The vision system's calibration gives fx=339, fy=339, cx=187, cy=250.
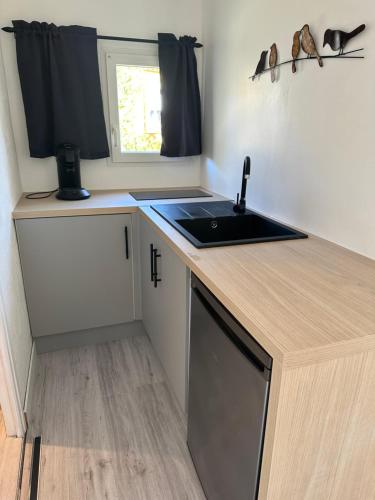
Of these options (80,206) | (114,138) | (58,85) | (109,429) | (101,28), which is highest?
(101,28)

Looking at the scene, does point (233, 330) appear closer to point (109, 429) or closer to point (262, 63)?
point (109, 429)

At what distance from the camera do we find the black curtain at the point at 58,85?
212 centimetres

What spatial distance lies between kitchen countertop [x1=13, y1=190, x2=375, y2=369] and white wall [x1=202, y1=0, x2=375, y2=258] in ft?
0.66

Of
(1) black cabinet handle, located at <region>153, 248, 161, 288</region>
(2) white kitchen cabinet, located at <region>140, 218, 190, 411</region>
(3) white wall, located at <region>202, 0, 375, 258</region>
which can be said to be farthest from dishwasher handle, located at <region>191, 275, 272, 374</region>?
(3) white wall, located at <region>202, 0, 375, 258</region>

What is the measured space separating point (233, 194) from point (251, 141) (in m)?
0.41

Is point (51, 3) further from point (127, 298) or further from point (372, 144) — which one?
point (372, 144)

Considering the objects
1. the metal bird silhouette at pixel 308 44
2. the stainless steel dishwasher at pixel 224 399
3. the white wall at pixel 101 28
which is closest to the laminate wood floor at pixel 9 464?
the stainless steel dishwasher at pixel 224 399

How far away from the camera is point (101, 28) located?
7.46 ft

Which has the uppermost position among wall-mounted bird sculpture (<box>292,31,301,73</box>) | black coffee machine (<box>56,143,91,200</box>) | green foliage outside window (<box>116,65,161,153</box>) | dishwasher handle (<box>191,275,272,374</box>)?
wall-mounted bird sculpture (<box>292,31,301,73</box>)

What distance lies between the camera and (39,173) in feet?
7.84

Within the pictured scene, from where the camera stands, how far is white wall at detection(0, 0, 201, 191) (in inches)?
83.9

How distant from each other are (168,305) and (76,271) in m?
0.74

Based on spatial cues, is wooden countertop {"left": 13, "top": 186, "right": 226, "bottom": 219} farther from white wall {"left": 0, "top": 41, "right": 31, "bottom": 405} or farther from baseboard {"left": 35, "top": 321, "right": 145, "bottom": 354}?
baseboard {"left": 35, "top": 321, "right": 145, "bottom": 354}

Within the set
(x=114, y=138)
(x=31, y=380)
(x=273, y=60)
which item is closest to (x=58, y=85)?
(x=114, y=138)
